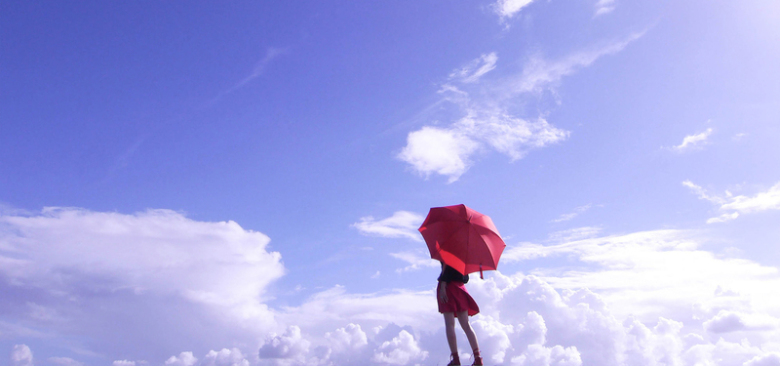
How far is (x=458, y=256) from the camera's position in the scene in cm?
1099

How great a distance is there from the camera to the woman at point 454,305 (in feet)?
36.4

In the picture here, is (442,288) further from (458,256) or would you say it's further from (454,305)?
(458,256)

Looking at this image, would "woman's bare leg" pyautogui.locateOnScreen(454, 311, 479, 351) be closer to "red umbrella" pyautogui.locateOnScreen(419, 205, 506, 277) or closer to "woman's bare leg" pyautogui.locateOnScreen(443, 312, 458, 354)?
"woman's bare leg" pyautogui.locateOnScreen(443, 312, 458, 354)

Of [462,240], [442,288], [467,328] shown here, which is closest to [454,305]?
[442,288]

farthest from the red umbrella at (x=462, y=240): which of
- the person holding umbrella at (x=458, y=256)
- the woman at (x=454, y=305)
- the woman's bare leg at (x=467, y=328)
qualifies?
the woman's bare leg at (x=467, y=328)

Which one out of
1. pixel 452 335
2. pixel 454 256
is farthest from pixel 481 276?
pixel 452 335

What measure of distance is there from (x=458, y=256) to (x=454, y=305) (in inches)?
44.4

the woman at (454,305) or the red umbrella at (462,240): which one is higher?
the red umbrella at (462,240)

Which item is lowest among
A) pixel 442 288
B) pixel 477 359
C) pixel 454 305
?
pixel 477 359

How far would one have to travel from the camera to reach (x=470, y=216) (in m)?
11.4

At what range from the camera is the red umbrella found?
10977 mm

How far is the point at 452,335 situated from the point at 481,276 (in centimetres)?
157

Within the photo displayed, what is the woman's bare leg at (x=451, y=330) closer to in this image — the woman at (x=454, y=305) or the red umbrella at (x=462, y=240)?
the woman at (x=454, y=305)

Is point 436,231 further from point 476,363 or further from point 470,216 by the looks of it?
point 476,363
